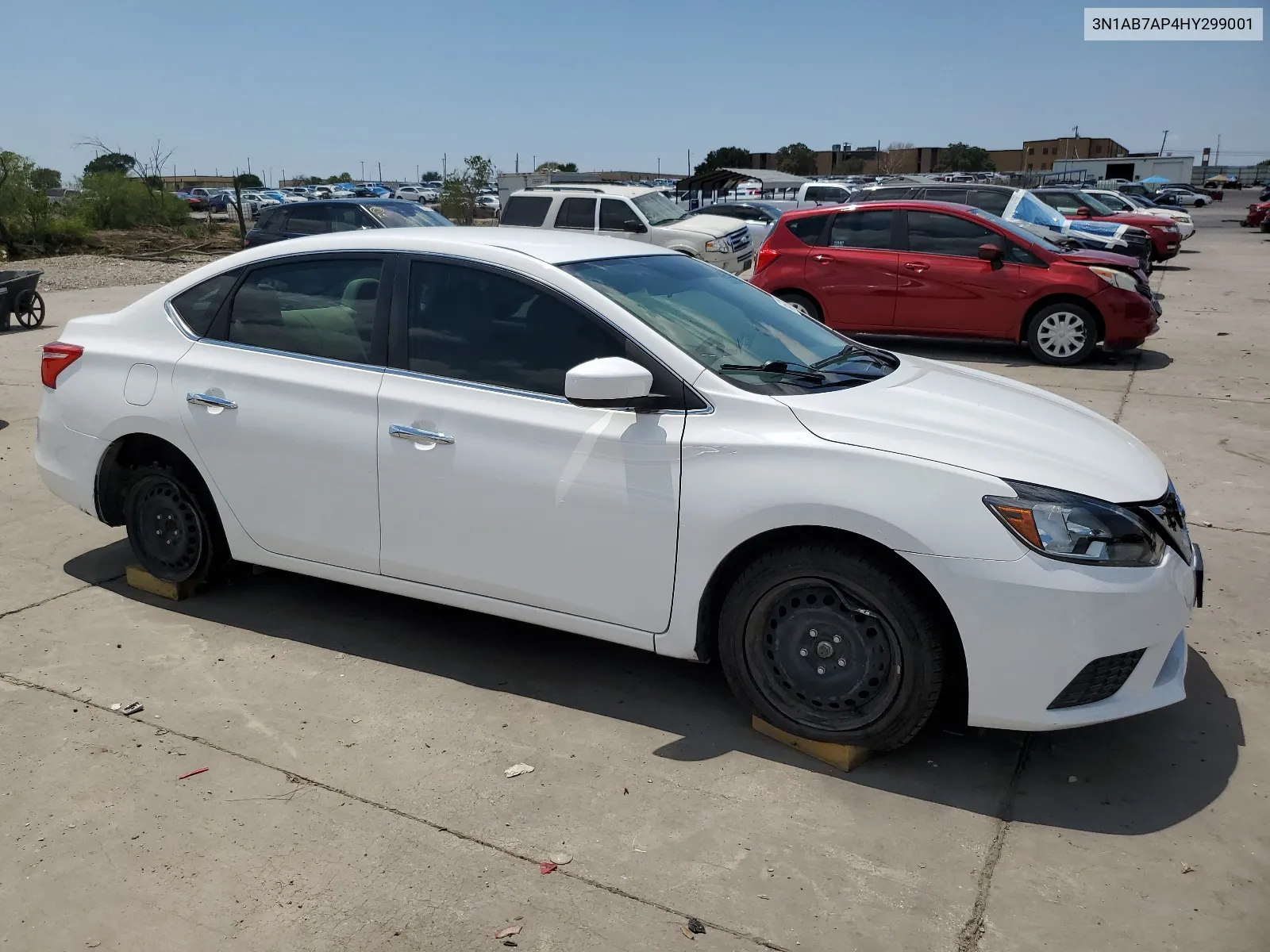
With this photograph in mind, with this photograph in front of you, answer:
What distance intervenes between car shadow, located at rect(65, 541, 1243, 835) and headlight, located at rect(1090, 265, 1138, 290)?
7.59 m

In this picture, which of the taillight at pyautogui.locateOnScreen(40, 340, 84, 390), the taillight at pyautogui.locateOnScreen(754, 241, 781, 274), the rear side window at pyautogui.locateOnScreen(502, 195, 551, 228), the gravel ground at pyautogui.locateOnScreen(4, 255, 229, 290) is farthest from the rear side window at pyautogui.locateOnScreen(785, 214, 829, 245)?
the gravel ground at pyautogui.locateOnScreen(4, 255, 229, 290)

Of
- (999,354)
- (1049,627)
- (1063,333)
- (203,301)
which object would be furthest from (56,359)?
(999,354)

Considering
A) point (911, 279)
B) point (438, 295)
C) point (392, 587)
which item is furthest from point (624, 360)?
point (911, 279)

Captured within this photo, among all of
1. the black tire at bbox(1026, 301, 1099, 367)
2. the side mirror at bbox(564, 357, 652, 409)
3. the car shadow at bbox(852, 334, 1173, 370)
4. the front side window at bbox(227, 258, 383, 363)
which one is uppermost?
the front side window at bbox(227, 258, 383, 363)

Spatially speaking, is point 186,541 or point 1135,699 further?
point 186,541

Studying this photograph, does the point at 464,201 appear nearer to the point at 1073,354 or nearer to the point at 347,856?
the point at 1073,354

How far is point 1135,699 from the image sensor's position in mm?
3369

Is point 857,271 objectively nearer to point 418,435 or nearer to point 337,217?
point 418,435

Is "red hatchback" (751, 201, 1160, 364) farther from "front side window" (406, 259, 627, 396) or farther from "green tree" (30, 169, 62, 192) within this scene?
"green tree" (30, 169, 62, 192)

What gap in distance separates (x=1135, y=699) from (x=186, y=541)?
3.94 metres

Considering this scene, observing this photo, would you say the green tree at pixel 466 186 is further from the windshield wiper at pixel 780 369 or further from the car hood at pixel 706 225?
the windshield wiper at pixel 780 369

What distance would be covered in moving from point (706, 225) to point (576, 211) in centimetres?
285

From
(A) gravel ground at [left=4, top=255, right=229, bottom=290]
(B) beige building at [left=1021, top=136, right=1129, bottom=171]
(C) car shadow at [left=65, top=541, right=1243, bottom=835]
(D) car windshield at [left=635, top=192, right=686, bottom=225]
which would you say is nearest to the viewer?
(C) car shadow at [left=65, top=541, right=1243, bottom=835]

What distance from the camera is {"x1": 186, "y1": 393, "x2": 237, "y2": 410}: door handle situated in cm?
449
